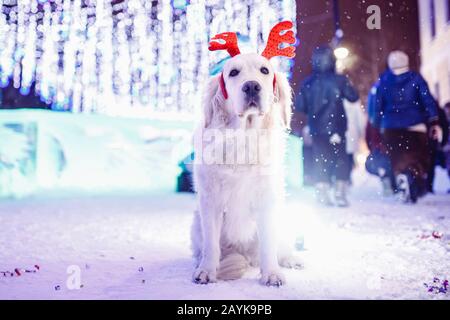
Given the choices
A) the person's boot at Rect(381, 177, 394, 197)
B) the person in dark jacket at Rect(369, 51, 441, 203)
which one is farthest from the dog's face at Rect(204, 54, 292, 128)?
the person's boot at Rect(381, 177, 394, 197)

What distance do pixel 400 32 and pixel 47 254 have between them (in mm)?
5768

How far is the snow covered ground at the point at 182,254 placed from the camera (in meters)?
1.82

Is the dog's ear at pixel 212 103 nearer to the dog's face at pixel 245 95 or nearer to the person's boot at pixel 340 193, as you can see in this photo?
the dog's face at pixel 245 95

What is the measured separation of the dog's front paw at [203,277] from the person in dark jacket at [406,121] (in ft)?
13.0

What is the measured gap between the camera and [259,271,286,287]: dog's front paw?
1.90 m

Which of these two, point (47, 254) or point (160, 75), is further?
point (160, 75)

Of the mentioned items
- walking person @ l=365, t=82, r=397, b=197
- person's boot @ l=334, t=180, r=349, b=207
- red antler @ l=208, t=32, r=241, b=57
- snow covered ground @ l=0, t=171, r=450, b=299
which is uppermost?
red antler @ l=208, t=32, r=241, b=57

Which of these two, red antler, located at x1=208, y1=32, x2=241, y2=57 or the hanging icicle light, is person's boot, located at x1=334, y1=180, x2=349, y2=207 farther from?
red antler, located at x1=208, y1=32, x2=241, y2=57

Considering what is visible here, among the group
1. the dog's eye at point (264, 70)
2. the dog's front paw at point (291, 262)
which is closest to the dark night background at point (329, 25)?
the dog's eye at point (264, 70)

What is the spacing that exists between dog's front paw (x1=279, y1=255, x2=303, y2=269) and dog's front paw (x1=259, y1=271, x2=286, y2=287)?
0.33m

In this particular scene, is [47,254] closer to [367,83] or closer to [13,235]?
[13,235]

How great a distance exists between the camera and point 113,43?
21.1 ft

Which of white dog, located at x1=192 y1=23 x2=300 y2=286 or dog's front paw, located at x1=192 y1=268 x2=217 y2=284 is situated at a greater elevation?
white dog, located at x1=192 y1=23 x2=300 y2=286

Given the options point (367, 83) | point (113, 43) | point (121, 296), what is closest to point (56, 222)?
point (121, 296)
